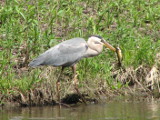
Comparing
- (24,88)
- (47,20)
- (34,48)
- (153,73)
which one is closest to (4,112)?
(24,88)

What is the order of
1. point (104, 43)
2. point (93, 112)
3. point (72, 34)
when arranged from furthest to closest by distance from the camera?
point (72, 34) → point (104, 43) → point (93, 112)

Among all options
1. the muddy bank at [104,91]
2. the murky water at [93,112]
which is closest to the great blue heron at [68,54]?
the muddy bank at [104,91]

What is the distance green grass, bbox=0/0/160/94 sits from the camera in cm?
1128

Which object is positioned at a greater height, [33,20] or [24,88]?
[33,20]

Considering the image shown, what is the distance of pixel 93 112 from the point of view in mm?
9961

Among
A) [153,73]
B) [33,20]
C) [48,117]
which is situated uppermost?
[33,20]

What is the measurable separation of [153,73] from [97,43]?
1.19m

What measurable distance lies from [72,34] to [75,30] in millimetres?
453

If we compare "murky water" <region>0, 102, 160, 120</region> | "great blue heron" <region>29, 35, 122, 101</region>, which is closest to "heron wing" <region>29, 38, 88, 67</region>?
"great blue heron" <region>29, 35, 122, 101</region>

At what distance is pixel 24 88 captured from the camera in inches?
412

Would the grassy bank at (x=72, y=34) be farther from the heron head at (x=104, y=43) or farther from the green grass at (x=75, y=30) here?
the heron head at (x=104, y=43)

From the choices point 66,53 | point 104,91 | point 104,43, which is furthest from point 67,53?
point 104,91

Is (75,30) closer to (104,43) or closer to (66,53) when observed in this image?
(104,43)

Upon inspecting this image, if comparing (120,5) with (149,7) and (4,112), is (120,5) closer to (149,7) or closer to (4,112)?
(149,7)
